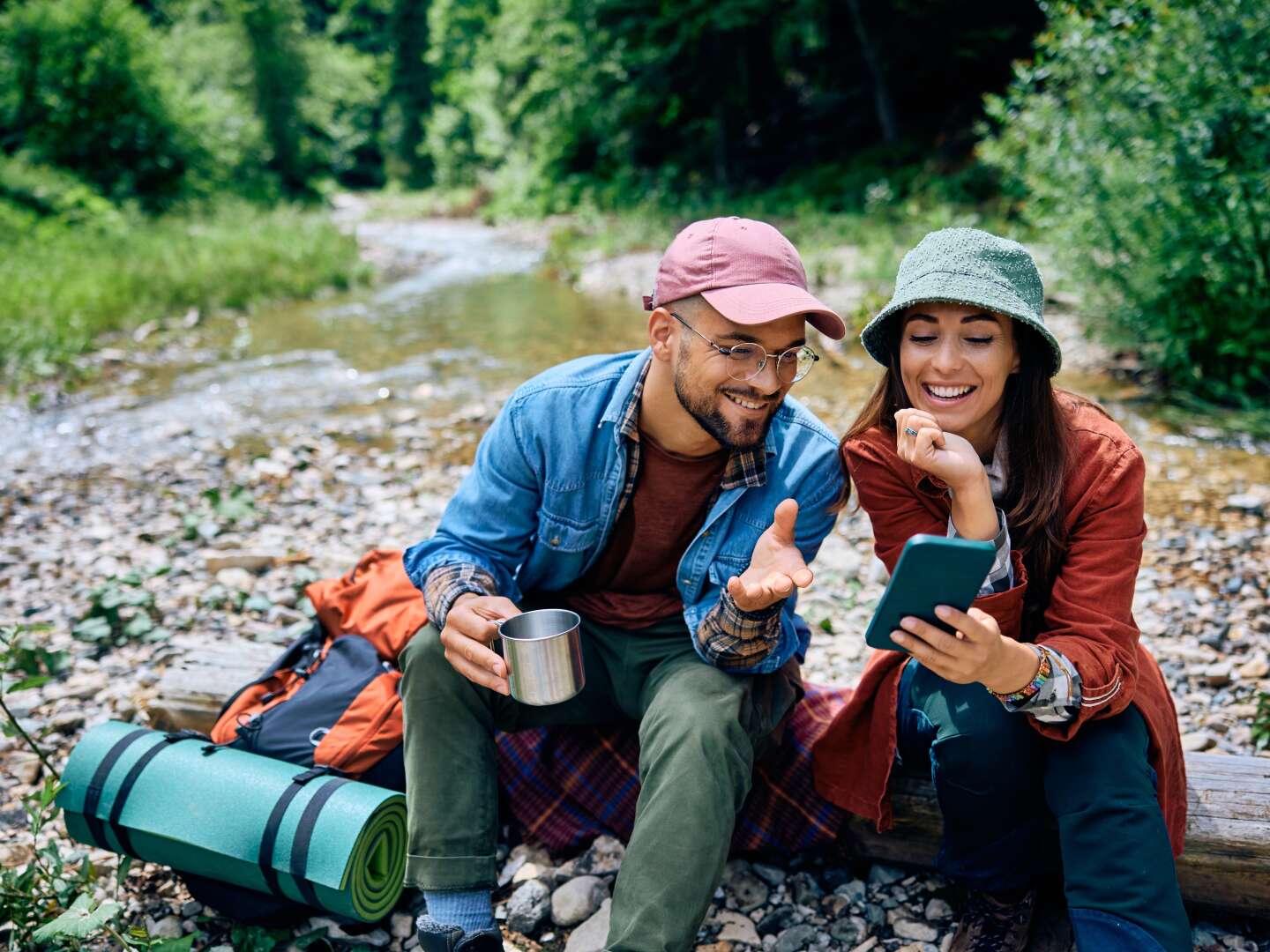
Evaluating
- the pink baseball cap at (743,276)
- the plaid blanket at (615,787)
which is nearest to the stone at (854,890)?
the plaid blanket at (615,787)

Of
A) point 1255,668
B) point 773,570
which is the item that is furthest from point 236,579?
point 1255,668

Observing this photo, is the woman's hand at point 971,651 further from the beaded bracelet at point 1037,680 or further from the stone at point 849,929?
the stone at point 849,929

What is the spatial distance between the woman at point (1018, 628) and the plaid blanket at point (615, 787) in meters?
0.32

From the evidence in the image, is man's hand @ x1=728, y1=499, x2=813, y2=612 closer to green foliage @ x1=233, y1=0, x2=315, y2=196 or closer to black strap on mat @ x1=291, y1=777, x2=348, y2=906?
black strap on mat @ x1=291, y1=777, x2=348, y2=906

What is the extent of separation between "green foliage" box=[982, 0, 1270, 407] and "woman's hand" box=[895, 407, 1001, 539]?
494cm

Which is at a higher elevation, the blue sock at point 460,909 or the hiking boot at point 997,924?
the blue sock at point 460,909

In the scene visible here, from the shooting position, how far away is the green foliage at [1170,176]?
5688 millimetres

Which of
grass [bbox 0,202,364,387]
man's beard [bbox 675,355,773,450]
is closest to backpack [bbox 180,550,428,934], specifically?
man's beard [bbox 675,355,773,450]

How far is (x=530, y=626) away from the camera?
246cm

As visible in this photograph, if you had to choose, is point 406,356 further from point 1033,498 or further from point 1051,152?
point 1033,498

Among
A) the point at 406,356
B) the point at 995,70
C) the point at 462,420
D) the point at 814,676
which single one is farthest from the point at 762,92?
the point at 814,676

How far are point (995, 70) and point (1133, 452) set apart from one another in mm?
20164

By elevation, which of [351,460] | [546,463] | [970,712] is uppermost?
[546,463]

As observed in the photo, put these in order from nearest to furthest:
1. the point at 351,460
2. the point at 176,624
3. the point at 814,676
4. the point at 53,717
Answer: the point at 53,717, the point at 814,676, the point at 176,624, the point at 351,460
